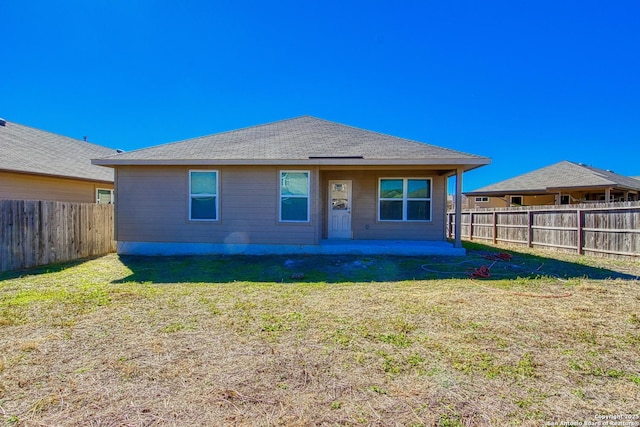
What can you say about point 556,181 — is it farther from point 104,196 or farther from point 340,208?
Result: point 104,196

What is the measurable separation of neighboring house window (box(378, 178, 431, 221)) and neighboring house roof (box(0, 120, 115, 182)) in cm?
1114

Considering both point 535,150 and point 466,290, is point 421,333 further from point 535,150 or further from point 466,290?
point 535,150

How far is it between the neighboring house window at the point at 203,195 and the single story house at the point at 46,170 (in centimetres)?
566

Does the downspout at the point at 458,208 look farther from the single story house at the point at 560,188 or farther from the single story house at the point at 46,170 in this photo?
the single story house at the point at 46,170

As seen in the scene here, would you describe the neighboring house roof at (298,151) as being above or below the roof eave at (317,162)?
above

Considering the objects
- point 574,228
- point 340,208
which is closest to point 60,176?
point 340,208

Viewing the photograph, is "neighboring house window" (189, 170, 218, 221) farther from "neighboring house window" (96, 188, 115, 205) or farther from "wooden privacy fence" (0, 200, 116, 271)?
"neighboring house window" (96, 188, 115, 205)

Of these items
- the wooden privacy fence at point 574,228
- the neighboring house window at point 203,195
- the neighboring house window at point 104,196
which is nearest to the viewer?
the wooden privacy fence at point 574,228

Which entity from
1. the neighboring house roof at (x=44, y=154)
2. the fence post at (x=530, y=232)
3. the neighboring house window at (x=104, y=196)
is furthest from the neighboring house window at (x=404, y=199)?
the neighboring house window at (x=104, y=196)

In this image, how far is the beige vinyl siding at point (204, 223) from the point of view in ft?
31.1

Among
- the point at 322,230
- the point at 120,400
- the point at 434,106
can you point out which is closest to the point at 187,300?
the point at 120,400

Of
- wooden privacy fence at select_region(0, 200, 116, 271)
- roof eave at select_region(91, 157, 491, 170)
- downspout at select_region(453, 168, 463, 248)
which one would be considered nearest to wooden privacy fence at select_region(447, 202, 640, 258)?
roof eave at select_region(91, 157, 491, 170)

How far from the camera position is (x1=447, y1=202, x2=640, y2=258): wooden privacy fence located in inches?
362

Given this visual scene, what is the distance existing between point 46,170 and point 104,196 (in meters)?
2.92
